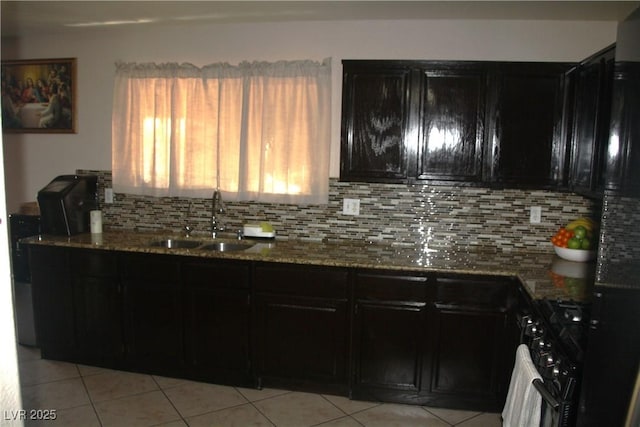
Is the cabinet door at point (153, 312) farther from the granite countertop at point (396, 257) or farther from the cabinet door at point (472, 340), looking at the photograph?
the cabinet door at point (472, 340)

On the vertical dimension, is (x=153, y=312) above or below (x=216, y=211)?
below

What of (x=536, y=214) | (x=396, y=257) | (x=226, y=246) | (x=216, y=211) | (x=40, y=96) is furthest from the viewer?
(x=40, y=96)

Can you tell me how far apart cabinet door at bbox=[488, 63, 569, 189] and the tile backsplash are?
24 centimetres

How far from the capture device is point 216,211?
3.46m

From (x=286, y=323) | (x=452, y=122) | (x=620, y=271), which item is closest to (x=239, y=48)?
(x=452, y=122)

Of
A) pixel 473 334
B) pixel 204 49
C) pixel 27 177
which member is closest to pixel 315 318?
pixel 473 334

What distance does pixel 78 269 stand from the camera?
3.07 m

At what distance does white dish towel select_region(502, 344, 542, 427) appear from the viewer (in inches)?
67.7

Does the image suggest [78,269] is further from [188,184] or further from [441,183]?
[441,183]

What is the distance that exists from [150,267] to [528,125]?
2.57 metres

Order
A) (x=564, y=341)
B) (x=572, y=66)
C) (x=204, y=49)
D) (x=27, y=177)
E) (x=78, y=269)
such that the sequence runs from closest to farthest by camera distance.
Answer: (x=564, y=341)
(x=572, y=66)
(x=78, y=269)
(x=204, y=49)
(x=27, y=177)

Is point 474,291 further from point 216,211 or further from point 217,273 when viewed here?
point 216,211

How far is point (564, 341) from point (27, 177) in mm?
4066

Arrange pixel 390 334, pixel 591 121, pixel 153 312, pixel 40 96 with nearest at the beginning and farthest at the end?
pixel 591 121 < pixel 390 334 < pixel 153 312 < pixel 40 96
